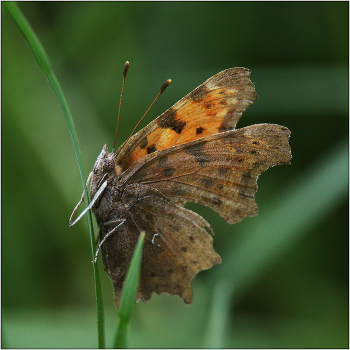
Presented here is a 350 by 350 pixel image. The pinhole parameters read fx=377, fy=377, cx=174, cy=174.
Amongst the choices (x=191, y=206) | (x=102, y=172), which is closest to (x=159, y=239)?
(x=102, y=172)

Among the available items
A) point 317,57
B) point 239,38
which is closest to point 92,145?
point 239,38

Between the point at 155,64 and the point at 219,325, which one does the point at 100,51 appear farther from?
the point at 219,325

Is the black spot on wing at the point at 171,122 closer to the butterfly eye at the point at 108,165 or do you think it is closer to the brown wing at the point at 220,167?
the brown wing at the point at 220,167

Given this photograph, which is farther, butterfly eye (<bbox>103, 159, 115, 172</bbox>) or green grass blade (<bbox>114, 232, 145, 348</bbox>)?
butterfly eye (<bbox>103, 159, 115, 172</bbox>)

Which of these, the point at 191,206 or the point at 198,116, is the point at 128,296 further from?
the point at 191,206

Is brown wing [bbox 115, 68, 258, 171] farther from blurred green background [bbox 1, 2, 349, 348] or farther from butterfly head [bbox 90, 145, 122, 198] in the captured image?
blurred green background [bbox 1, 2, 349, 348]

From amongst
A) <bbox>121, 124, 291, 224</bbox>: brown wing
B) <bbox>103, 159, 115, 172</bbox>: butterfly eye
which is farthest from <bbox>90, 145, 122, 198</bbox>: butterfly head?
<bbox>121, 124, 291, 224</bbox>: brown wing
